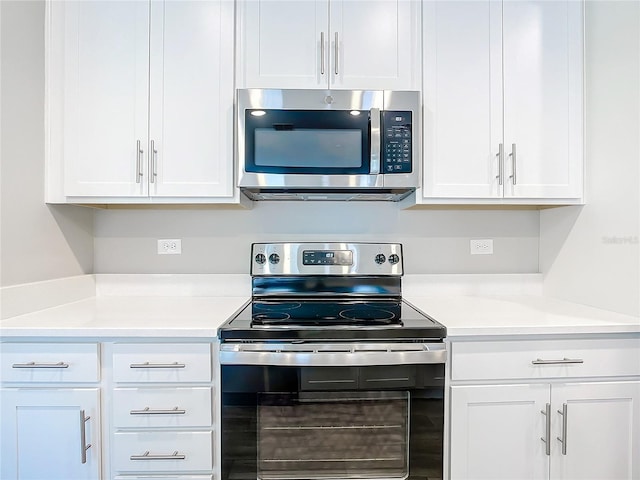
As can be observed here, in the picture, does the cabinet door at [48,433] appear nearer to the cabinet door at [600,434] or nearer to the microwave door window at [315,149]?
the microwave door window at [315,149]

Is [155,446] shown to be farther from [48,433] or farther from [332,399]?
[332,399]

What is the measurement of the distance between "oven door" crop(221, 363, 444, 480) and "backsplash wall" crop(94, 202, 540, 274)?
79cm

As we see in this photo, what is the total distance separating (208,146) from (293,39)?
0.59 meters

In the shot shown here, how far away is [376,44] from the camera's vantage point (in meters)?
1.68

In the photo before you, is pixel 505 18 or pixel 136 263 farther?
pixel 136 263

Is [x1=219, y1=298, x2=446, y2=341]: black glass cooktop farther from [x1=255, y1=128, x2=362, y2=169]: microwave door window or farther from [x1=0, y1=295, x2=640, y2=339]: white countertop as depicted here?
[x1=255, y1=128, x2=362, y2=169]: microwave door window

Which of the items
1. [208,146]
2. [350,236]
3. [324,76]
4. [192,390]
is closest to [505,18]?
[324,76]

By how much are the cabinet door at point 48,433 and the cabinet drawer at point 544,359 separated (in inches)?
50.9

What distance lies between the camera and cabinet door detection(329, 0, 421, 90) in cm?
167

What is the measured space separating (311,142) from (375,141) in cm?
27

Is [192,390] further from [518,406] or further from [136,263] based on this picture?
[518,406]

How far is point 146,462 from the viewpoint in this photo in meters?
1.34

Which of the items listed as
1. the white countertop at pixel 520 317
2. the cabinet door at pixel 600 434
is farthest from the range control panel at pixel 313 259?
the cabinet door at pixel 600 434

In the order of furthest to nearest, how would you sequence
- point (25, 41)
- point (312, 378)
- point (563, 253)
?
point (563, 253)
point (25, 41)
point (312, 378)
